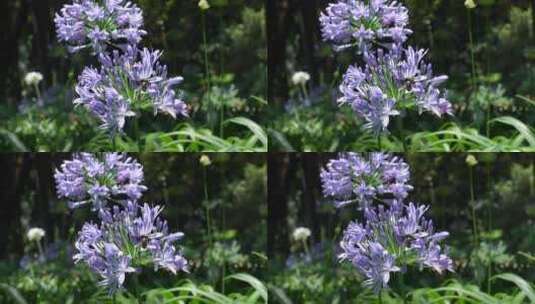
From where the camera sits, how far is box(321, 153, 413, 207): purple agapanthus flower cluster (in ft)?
12.6

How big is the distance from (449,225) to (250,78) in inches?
35.7

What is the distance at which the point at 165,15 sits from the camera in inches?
154

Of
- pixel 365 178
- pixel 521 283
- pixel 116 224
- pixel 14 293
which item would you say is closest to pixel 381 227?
pixel 365 178

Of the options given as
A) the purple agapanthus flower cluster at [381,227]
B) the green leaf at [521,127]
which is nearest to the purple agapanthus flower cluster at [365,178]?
the purple agapanthus flower cluster at [381,227]

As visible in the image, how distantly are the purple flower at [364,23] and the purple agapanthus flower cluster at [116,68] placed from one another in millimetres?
598

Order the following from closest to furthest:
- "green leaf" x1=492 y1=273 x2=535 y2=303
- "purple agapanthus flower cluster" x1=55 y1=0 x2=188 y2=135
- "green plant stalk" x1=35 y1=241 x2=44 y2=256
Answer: "green leaf" x1=492 y1=273 x2=535 y2=303
"purple agapanthus flower cluster" x1=55 y1=0 x2=188 y2=135
"green plant stalk" x1=35 y1=241 x2=44 y2=256

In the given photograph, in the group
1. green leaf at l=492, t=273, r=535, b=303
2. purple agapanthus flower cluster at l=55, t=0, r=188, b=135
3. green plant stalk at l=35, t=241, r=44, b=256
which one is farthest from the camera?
green plant stalk at l=35, t=241, r=44, b=256

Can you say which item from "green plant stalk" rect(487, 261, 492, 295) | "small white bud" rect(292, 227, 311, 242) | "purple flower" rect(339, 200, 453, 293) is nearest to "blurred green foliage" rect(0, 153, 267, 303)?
"small white bud" rect(292, 227, 311, 242)

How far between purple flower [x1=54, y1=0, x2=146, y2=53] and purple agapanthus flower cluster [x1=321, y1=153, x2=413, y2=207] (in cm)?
89

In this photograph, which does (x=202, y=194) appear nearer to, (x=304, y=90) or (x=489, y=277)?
(x=304, y=90)

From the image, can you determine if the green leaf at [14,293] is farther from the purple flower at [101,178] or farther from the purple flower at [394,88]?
the purple flower at [394,88]

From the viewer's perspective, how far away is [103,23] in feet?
12.8

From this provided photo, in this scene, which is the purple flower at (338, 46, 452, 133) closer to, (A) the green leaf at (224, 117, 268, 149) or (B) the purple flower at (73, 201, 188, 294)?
(A) the green leaf at (224, 117, 268, 149)

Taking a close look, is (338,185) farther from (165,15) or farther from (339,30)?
(165,15)
